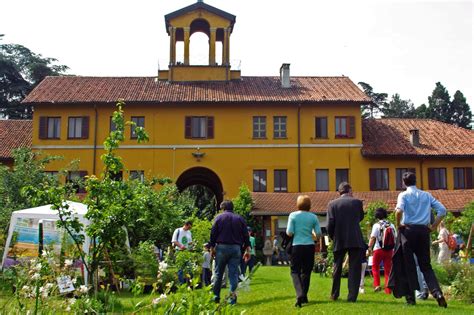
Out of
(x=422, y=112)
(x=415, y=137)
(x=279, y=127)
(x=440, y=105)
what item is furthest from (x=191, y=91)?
(x=440, y=105)

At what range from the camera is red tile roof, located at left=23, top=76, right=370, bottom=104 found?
36.6m

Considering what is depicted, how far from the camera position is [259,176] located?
3647 cm

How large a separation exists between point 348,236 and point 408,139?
103ft

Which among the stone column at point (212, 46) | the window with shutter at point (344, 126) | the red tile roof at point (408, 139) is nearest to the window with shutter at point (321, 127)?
the window with shutter at point (344, 126)

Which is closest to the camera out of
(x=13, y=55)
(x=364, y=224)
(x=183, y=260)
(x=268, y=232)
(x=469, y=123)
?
(x=183, y=260)

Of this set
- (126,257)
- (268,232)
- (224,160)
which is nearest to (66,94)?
(224,160)

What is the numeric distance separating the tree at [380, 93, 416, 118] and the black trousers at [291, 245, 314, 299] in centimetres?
7474

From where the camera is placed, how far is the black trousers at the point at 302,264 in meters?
8.99

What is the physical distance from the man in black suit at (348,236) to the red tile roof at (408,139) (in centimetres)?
2812

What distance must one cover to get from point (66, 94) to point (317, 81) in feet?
54.3

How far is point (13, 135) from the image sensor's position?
39719 mm

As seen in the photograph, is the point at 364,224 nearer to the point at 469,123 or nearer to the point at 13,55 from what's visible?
the point at 13,55

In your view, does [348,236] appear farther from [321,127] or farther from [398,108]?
[398,108]

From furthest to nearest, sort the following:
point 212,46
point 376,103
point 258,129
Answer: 1. point 376,103
2. point 212,46
3. point 258,129
